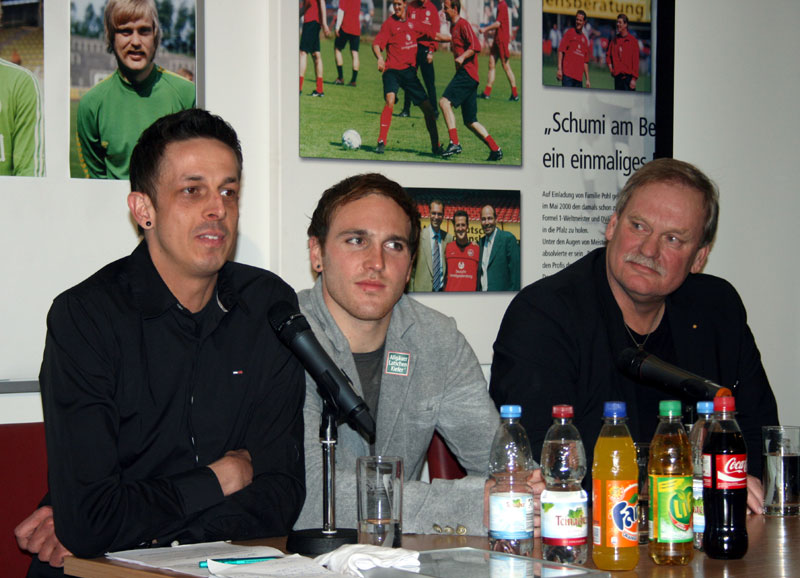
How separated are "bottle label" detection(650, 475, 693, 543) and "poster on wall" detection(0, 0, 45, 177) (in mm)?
2088

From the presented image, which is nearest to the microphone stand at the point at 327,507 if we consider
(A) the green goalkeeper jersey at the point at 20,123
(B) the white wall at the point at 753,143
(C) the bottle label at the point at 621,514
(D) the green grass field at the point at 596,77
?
(C) the bottle label at the point at 621,514

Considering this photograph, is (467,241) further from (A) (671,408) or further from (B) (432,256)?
(A) (671,408)

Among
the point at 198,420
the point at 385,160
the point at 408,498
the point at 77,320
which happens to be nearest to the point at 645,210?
the point at 385,160

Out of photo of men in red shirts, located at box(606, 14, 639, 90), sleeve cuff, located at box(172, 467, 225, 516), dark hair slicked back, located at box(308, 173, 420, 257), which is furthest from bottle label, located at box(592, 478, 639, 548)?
photo of men in red shirts, located at box(606, 14, 639, 90)

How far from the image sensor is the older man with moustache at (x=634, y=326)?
2.82 meters

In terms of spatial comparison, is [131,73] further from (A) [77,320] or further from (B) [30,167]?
(A) [77,320]

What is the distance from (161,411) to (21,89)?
121 cm

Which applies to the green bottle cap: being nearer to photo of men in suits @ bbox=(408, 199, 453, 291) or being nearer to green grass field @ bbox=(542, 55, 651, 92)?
photo of men in suits @ bbox=(408, 199, 453, 291)

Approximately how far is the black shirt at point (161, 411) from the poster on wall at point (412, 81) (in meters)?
0.91

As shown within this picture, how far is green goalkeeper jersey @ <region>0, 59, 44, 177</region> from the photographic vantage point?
2803mm

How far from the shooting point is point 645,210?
2.94 m

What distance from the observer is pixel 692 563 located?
1.78 m

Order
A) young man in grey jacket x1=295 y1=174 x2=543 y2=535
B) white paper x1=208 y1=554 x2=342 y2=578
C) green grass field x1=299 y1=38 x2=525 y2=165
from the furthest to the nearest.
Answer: green grass field x1=299 y1=38 x2=525 y2=165, young man in grey jacket x1=295 y1=174 x2=543 y2=535, white paper x1=208 y1=554 x2=342 y2=578

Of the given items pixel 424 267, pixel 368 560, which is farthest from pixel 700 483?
pixel 424 267
